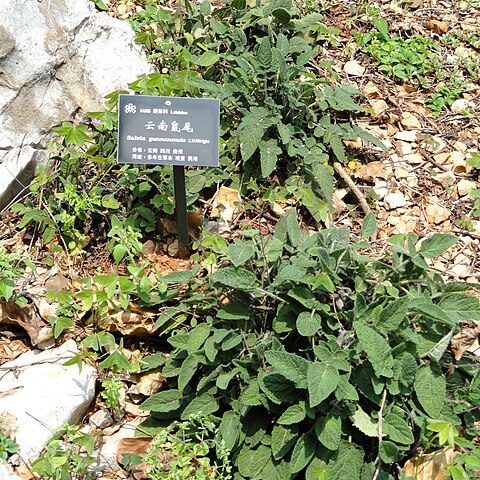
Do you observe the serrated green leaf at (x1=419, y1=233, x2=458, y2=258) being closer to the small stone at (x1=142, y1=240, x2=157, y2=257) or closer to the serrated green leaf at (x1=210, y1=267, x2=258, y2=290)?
the serrated green leaf at (x1=210, y1=267, x2=258, y2=290)

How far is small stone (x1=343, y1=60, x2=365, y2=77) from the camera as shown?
173 inches

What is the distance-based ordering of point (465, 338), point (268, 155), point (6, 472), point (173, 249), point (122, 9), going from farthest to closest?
point (122, 9)
point (268, 155)
point (173, 249)
point (465, 338)
point (6, 472)

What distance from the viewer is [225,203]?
3.58 metres

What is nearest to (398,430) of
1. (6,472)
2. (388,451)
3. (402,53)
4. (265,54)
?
(388,451)

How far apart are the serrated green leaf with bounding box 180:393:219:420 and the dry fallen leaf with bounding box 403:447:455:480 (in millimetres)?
786

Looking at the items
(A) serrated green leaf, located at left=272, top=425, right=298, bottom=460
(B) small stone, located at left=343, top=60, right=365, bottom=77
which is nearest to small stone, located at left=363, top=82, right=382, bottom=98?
(B) small stone, located at left=343, top=60, right=365, bottom=77

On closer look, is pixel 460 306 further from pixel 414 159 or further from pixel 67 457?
pixel 67 457

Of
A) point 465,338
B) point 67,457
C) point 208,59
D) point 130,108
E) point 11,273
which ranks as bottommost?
point 67,457

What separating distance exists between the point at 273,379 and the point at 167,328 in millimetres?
612

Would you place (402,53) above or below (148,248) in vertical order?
above

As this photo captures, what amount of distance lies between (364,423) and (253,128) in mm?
1665

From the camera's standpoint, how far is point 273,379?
8.63 feet

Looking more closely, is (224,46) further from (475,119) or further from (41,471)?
(41,471)

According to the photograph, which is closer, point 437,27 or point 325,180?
point 325,180
